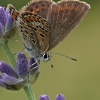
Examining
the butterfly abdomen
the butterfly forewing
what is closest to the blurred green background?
the butterfly forewing

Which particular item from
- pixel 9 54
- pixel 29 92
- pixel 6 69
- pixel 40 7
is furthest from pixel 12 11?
pixel 29 92

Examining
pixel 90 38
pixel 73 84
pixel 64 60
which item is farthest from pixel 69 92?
pixel 90 38

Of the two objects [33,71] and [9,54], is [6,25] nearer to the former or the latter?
[9,54]

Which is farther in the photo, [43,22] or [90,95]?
[90,95]

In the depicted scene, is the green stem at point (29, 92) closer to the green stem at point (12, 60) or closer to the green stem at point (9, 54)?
the green stem at point (12, 60)

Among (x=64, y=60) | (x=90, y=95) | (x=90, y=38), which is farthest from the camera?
(x=90, y=38)

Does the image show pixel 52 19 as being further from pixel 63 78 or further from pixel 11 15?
pixel 63 78

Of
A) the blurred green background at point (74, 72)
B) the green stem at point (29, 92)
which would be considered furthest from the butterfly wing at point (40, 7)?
the blurred green background at point (74, 72)

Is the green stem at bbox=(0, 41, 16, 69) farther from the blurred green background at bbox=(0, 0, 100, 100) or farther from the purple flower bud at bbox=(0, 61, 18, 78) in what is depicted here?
the blurred green background at bbox=(0, 0, 100, 100)
